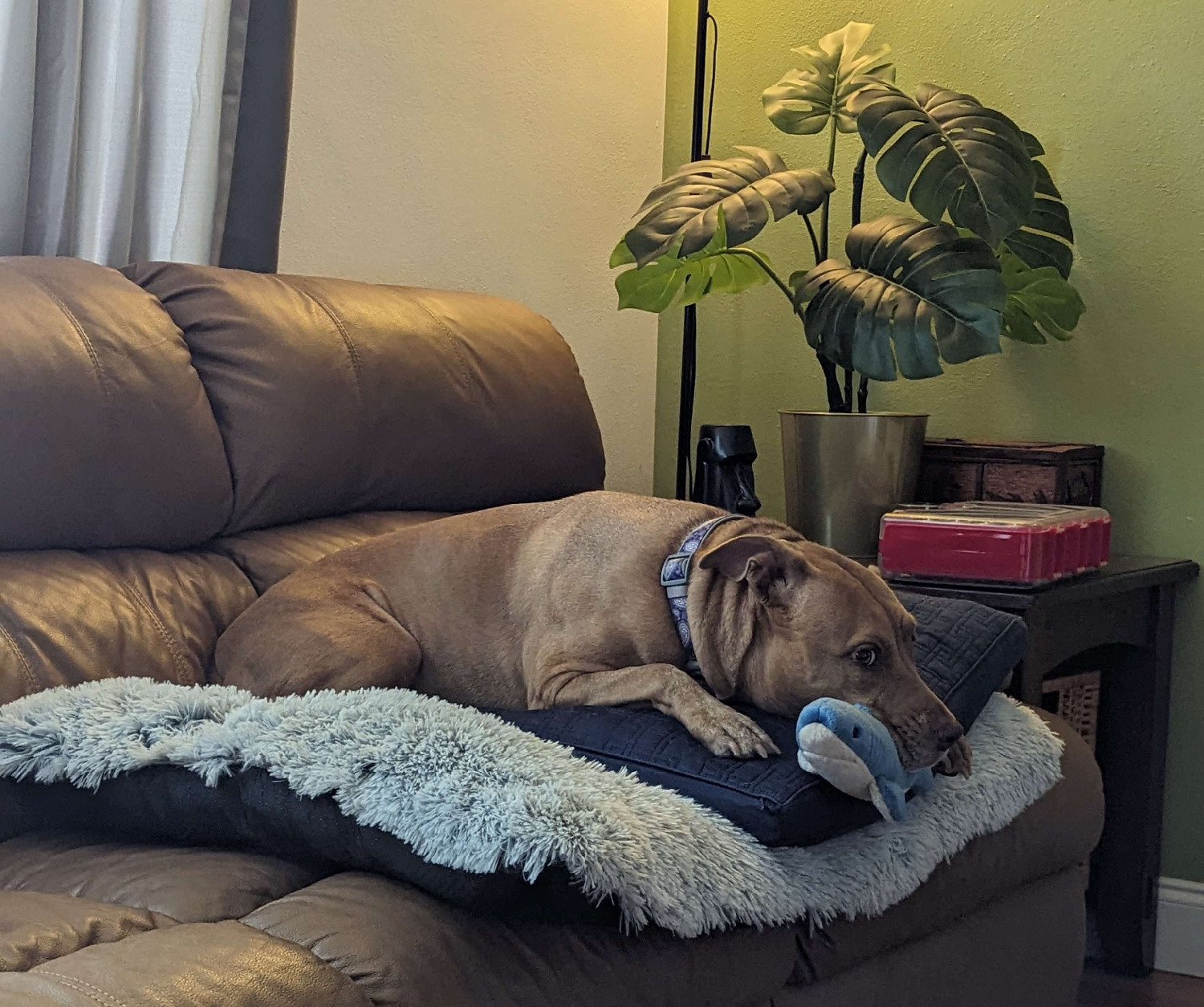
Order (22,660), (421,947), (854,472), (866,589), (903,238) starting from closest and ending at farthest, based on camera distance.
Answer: (421,947), (22,660), (866,589), (903,238), (854,472)

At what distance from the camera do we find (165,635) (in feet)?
6.09

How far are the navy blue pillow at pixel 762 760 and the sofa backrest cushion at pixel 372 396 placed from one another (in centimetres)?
57

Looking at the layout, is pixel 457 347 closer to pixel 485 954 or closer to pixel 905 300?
pixel 905 300

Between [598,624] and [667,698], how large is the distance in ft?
0.71

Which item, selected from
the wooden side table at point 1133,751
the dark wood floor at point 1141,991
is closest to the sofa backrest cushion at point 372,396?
the wooden side table at point 1133,751

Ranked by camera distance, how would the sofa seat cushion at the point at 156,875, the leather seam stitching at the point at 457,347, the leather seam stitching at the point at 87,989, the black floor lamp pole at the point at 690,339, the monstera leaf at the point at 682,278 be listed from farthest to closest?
1. the black floor lamp pole at the point at 690,339
2. the monstera leaf at the point at 682,278
3. the leather seam stitching at the point at 457,347
4. the sofa seat cushion at the point at 156,875
5. the leather seam stitching at the point at 87,989

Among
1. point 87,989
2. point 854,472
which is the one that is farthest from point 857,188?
point 87,989

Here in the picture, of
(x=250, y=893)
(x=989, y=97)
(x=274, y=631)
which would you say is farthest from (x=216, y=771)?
(x=989, y=97)

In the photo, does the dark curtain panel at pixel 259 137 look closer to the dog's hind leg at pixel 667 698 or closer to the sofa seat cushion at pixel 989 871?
the dog's hind leg at pixel 667 698

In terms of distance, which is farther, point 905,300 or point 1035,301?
point 1035,301

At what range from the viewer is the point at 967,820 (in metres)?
1.73

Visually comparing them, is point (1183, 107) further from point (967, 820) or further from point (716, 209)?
point (967, 820)

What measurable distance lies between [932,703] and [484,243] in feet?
5.76

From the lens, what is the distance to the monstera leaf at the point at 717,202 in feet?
8.29
